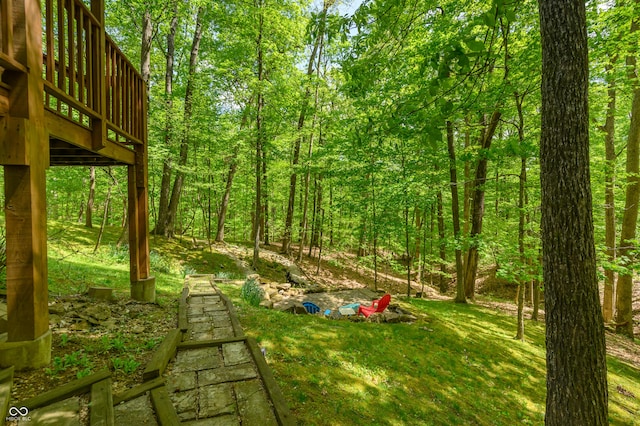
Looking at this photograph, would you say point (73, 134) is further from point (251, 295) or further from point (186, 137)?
point (186, 137)

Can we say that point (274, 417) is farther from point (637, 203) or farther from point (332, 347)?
point (637, 203)

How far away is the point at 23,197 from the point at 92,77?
188 cm

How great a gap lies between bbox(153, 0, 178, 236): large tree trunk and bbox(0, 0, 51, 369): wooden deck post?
7734mm

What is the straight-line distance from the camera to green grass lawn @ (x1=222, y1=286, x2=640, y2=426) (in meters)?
3.07

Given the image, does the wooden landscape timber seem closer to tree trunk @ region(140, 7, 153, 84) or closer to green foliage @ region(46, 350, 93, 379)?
green foliage @ region(46, 350, 93, 379)

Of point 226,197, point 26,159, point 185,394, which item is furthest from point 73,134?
point 226,197

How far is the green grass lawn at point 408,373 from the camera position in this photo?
3.07 meters

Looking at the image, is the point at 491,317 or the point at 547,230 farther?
the point at 491,317

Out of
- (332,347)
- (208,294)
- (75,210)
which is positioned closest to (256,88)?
(208,294)

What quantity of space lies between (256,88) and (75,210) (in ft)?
84.4

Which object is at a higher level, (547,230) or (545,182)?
(545,182)

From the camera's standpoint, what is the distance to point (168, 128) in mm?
10516

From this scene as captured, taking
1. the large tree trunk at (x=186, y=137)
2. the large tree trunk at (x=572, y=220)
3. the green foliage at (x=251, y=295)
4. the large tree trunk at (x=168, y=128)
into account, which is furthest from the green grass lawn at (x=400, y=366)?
the large tree trunk at (x=186, y=137)

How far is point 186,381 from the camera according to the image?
8.77ft
